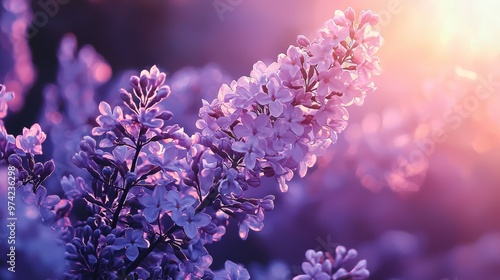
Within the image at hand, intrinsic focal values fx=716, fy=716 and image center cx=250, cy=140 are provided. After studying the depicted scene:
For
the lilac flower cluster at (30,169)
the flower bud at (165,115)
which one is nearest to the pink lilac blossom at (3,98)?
the lilac flower cluster at (30,169)

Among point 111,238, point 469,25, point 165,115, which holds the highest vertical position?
point 469,25

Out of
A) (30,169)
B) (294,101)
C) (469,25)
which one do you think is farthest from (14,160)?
(469,25)

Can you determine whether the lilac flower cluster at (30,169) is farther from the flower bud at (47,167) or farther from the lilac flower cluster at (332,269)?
the lilac flower cluster at (332,269)

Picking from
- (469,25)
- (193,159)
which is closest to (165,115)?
(193,159)

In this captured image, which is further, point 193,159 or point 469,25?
point 469,25

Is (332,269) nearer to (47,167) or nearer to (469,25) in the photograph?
(47,167)

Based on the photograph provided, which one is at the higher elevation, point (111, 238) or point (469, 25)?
point (469, 25)

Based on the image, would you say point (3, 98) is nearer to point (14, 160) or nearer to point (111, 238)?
point (14, 160)

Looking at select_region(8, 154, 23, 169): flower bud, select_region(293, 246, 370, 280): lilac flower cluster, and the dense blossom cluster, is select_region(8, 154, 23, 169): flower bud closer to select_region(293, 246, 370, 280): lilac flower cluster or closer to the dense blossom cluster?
the dense blossom cluster

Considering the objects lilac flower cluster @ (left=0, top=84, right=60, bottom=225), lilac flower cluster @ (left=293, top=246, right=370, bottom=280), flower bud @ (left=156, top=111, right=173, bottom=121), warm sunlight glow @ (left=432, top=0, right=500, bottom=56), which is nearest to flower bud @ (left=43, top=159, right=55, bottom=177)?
lilac flower cluster @ (left=0, top=84, right=60, bottom=225)
